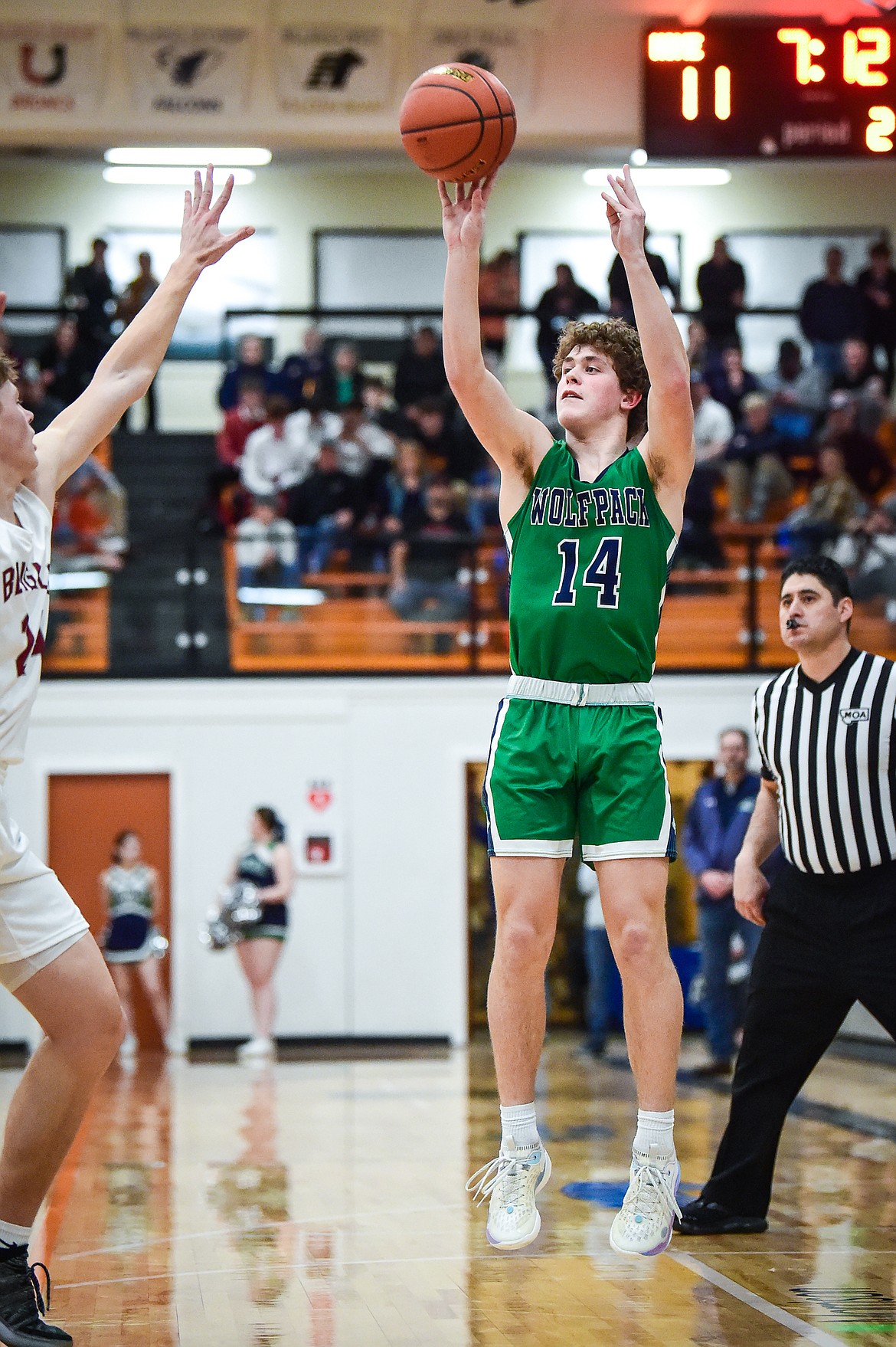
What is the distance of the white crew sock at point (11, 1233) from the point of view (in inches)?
164

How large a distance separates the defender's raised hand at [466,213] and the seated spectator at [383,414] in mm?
9880

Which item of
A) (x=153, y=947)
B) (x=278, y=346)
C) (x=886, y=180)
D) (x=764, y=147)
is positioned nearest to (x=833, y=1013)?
(x=764, y=147)

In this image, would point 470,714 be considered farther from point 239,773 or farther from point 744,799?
point 744,799

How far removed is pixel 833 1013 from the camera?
5672 millimetres

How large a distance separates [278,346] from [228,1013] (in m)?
6.62

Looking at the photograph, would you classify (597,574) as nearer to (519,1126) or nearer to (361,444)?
(519,1126)

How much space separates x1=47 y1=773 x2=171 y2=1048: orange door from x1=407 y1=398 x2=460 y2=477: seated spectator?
355cm

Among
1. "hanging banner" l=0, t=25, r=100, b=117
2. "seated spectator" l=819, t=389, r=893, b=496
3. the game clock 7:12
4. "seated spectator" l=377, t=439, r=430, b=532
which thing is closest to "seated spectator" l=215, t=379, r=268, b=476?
"seated spectator" l=377, t=439, r=430, b=532

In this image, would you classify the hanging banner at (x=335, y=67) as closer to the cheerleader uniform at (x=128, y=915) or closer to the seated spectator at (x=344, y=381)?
the seated spectator at (x=344, y=381)

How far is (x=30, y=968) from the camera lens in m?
4.05

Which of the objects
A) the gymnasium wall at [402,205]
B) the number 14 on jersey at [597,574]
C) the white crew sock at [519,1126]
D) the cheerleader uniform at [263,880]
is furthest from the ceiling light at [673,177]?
the white crew sock at [519,1126]

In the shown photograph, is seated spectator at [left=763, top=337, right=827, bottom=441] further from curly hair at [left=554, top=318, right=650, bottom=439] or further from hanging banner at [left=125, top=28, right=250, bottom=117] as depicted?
curly hair at [left=554, top=318, right=650, bottom=439]

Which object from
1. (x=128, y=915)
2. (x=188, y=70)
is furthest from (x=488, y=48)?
(x=128, y=915)

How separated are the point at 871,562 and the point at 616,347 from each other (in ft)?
27.7
